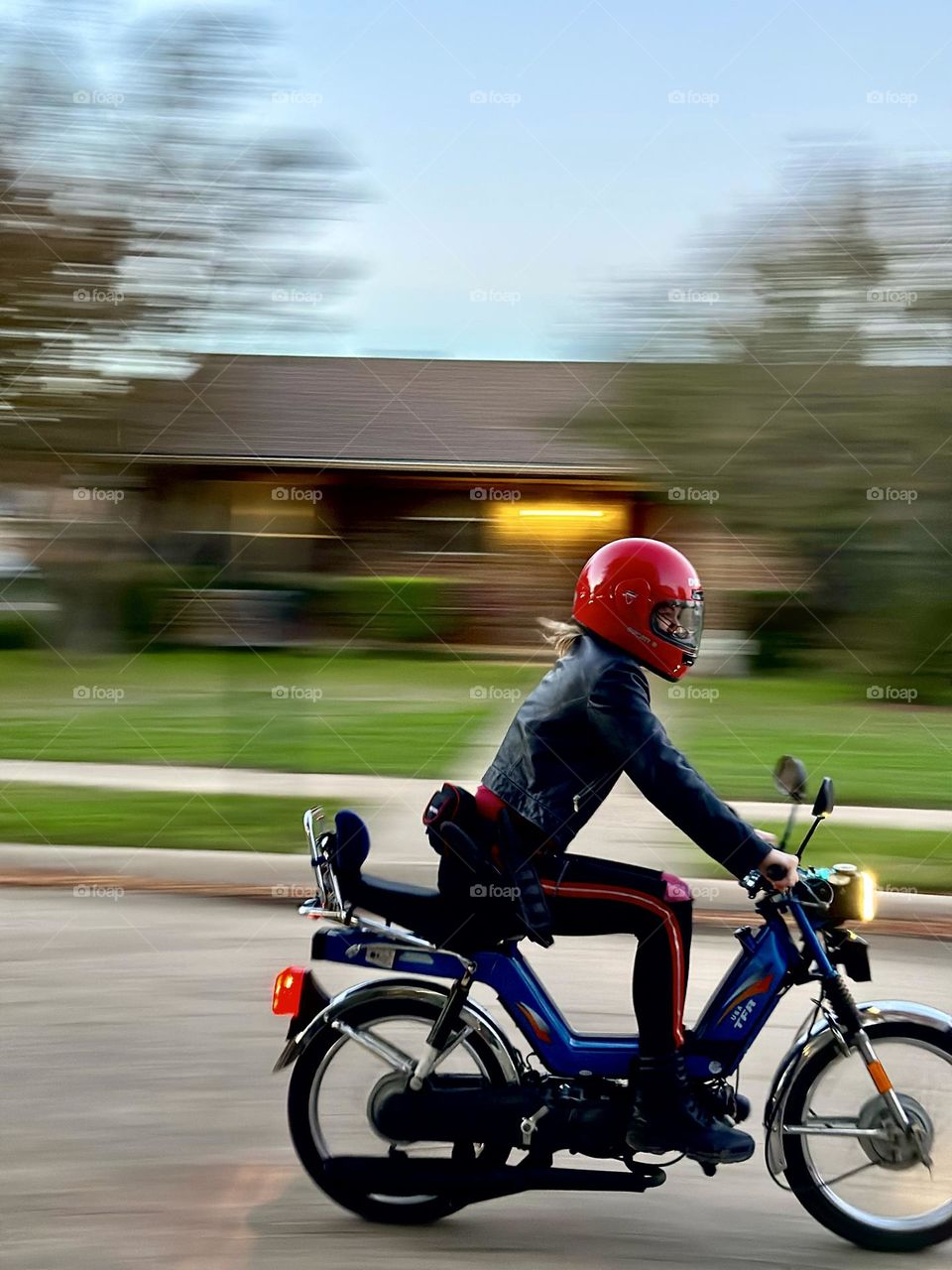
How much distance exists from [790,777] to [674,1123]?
944 mm

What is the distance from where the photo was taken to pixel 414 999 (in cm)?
393

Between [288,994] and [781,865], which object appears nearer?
[781,865]

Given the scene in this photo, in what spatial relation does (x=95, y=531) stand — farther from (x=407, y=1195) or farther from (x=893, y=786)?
(x=407, y=1195)

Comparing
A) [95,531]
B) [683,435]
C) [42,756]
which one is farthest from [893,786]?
[95,531]

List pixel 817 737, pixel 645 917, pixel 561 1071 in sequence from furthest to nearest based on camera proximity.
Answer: pixel 817 737 < pixel 561 1071 < pixel 645 917

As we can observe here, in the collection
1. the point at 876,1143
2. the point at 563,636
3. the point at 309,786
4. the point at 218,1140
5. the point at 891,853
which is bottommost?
the point at 309,786

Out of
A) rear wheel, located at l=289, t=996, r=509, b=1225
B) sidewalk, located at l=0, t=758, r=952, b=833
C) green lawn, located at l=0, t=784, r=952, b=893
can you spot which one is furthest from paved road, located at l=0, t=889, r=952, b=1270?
sidewalk, located at l=0, t=758, r=952, b=833

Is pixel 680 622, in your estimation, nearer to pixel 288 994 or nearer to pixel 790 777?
pixel 790 777

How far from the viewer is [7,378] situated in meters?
13.4

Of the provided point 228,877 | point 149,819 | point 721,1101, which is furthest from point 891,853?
point 721,1101

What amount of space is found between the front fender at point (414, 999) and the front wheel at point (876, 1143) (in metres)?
0.76

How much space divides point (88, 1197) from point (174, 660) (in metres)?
17.0

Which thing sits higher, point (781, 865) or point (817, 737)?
point (781, 865)

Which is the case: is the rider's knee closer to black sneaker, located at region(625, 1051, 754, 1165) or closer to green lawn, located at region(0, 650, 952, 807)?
black sneaker, located at region(625, 1051, 754, 1165)
